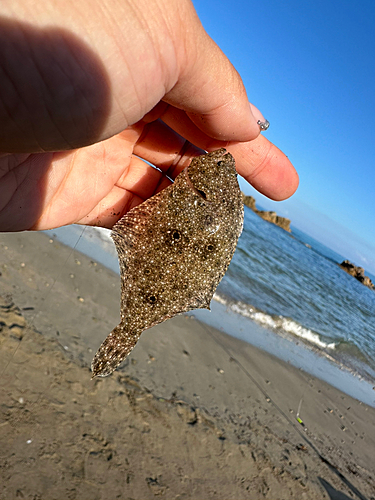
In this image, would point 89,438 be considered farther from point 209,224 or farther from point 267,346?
point 267,346

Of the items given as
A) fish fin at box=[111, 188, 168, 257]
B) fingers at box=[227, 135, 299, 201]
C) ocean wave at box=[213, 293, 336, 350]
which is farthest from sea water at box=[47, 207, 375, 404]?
fish fin at box=[111, 188, 168, 257]

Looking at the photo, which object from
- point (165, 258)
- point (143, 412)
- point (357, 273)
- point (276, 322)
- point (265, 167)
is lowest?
point (143, 412)

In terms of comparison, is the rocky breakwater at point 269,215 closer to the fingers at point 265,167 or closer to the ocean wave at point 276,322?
the ocean wave at point 276,322

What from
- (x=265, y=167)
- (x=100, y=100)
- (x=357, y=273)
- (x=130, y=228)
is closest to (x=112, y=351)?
(x=130, y=228)

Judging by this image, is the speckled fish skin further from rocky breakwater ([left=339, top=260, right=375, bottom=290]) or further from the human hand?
rocky breakwater ([left=339, top=260, right=375, bottom=290])

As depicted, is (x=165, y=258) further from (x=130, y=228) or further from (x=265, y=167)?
(x=265, y=167)

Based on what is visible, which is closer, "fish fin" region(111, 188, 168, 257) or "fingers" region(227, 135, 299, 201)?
"fish fin" region(111, 188, 168, 257)

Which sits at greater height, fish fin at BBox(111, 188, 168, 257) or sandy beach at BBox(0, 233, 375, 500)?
fish fin at BBox(111, 188, 168, 257)

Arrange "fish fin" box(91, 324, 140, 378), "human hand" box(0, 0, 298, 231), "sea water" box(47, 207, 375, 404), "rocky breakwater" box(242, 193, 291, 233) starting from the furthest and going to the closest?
"rocky breakwater" box(242, 193, 291, 233), "sea water" box(47, 207, 375, 404), "fish fin" box(91, 324, 140, 378), "human hand" box(0, 0, 298, 231)
